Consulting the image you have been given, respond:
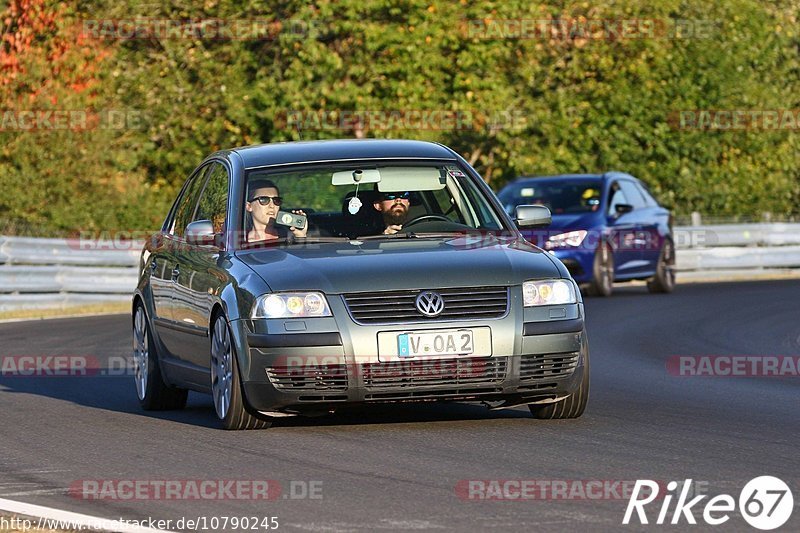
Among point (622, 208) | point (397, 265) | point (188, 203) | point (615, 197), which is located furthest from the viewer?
point (615, 197)

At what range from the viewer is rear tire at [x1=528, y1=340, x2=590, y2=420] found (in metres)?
10.4

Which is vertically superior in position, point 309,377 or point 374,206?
point 374,206

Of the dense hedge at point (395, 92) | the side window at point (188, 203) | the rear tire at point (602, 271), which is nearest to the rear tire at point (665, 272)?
the rear tire at point (602, 271)

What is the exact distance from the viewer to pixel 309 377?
32.1 feet

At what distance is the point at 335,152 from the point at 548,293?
77.3 inches

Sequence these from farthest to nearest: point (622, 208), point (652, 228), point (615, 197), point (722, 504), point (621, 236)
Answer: point (652, 228), point (615, 197), point (622, 208), point (621, 236), point (722, 504)

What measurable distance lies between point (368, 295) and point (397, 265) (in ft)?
0.96

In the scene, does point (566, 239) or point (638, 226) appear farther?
point (638, 226)

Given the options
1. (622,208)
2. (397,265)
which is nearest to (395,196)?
(397,265)

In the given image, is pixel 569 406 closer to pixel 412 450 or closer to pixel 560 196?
pixel 412 450

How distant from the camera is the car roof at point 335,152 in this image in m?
11.3

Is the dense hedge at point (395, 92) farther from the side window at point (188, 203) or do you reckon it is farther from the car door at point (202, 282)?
the car door at point (202, 282)

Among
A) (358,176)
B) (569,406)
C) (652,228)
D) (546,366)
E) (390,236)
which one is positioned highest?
(358,176)

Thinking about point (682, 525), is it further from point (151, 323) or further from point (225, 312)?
point (151, 323)
